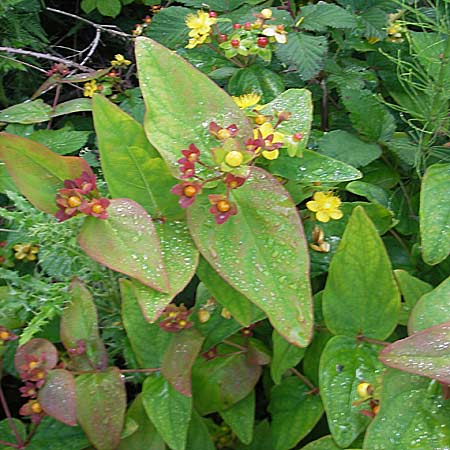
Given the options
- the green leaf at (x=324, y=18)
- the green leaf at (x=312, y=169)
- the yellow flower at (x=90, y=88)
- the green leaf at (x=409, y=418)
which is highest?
the green leaf at (x=324, y=18)

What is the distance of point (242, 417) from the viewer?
679 mm

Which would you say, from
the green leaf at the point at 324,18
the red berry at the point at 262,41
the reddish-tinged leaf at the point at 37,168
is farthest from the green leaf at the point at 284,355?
the green leaf at the point at 324,18

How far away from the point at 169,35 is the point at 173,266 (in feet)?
1.95

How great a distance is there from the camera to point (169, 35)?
1.04 m

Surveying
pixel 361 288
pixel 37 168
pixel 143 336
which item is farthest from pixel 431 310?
pixel 37 168

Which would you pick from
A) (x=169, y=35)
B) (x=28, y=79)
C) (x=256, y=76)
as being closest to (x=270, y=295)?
(x=256, y=76)

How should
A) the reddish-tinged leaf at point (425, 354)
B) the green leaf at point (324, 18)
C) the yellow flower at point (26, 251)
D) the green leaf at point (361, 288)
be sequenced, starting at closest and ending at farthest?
the reddish-tinged leaf at point (425, 354), the green leaf at point (361, 288), the yellow flower at point (26, 251), the green leaf at point (324, 18)

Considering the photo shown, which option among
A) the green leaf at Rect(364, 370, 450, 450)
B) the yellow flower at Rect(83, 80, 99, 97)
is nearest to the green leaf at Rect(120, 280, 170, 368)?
the green leaf at Rect(364, 370, 450, 450)

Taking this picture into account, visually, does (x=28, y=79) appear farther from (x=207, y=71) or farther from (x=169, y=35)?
(x=207, y=71)

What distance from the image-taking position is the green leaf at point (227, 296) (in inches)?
23.0

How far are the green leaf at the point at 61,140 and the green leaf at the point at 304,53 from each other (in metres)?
0.31

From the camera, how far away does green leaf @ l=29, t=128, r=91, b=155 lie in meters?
0.90

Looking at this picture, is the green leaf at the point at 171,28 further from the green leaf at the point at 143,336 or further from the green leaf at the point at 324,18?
the green leaf at the point at 143,336

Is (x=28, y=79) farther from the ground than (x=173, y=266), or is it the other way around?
(x=173, y=266)
